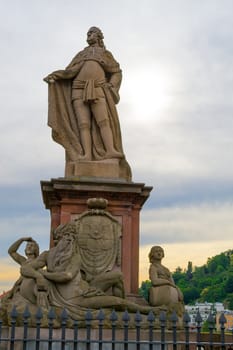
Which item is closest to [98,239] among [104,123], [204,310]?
[104,123]

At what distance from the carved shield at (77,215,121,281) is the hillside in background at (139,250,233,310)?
77900mm

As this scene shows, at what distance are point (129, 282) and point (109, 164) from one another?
2.54 m

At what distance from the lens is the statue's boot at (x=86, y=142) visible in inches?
476

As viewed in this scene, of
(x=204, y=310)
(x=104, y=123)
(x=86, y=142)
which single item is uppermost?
(x=204, y=310)

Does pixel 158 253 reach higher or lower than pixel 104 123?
lower

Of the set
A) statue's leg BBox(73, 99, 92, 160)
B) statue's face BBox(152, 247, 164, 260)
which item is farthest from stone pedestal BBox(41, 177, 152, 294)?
statue's leg BBox(73, 99, 92, 160)

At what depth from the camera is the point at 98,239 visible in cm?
1079

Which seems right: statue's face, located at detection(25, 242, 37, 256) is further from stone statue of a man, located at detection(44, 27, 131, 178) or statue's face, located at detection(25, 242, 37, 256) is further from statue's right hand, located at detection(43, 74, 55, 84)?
statue's right hand, located at detection(43, 74, 55, 84)

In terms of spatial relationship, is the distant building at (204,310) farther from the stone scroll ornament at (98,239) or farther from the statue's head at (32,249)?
the statue's head at (32,249)

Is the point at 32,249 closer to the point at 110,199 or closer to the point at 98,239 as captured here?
the point at 98,239

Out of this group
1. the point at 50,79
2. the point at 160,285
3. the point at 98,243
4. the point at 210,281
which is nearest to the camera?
the point at 160,285

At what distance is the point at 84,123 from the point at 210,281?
103 meters

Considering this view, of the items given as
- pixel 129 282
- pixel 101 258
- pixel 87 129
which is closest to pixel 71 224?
pixel 101 258

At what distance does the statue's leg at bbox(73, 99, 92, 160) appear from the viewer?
12.2 m
